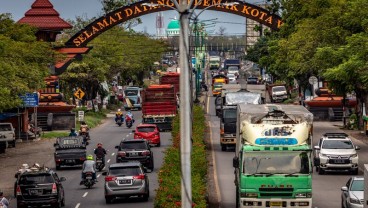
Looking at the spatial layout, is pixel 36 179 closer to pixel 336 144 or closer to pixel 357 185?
pixel 357 185

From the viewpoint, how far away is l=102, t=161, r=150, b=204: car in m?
39.9

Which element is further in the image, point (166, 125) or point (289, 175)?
point (166, 125)

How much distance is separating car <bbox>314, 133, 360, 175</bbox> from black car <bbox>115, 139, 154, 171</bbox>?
27.6 feet

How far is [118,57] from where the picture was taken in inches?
4584

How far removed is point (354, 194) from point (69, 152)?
25224mm

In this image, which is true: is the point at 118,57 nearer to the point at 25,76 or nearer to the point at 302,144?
the point at 25,76

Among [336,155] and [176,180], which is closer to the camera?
[176,180]

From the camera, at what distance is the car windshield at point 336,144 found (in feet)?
157

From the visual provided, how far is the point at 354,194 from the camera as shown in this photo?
108 ft

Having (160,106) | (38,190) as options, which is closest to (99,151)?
(38,190)

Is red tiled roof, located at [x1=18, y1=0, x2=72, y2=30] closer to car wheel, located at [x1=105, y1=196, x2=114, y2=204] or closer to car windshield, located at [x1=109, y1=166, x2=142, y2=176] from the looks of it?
car wheel, located at [x1=105, y1=196, x2=114, y2=204]

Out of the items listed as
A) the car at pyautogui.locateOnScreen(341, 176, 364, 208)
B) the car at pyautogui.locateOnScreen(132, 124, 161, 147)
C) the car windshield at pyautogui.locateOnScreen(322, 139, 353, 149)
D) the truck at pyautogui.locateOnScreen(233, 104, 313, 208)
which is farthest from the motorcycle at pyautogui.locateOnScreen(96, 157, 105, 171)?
the truck at pyautogui.locateOnScreen(233, 104, 313, 208)

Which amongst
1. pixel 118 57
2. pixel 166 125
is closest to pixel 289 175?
pixel 166 125

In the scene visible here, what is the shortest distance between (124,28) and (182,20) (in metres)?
122
